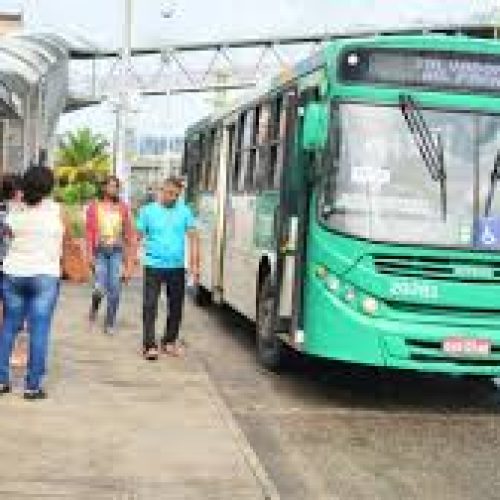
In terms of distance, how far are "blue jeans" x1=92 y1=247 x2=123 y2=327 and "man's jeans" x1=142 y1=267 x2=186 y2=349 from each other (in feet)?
6.72

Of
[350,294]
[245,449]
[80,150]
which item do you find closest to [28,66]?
[350,294]

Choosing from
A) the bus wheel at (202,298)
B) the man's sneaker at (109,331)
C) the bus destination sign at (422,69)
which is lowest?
the bus wheel at (202,298)

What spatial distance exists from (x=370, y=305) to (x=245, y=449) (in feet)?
8.28

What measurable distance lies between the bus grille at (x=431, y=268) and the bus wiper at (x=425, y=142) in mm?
569

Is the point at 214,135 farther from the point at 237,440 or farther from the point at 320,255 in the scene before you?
the point at 237,440

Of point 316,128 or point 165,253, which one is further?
point 165,253

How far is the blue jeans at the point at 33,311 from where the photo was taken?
11.6 meters

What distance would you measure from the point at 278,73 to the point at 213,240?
4.28 meters

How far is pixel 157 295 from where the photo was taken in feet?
49.8

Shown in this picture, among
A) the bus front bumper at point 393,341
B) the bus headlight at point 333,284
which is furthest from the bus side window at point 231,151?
the bus front bumper at point 393,341

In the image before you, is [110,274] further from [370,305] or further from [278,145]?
[370,305]

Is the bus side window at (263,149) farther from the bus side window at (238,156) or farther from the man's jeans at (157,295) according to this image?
the bus side window at (238,156)

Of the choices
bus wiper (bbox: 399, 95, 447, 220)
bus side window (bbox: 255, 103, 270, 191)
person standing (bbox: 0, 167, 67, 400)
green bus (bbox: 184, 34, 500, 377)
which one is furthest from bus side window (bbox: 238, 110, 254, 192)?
person standing (bbox: 0, 167, 67, 400)

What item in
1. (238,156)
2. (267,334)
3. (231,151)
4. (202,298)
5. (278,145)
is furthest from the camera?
(202,298)
